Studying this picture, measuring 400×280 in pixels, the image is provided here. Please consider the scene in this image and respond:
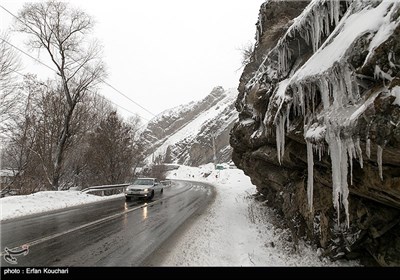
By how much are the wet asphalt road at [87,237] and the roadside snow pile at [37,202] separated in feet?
3.84

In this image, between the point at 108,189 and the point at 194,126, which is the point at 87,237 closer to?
the point at 108,189

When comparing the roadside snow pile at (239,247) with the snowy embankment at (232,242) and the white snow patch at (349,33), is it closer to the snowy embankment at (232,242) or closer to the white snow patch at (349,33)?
the snowy embankment at (232,242)

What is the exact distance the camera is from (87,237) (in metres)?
7.62

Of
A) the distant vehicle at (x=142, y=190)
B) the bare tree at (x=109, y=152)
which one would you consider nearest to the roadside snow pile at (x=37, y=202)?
the distant vehicle at (x=142, y=190)

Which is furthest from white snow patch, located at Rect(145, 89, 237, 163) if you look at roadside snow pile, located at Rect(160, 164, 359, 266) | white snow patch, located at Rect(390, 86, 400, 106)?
white snow patch, located at Rect(390, 86, 400, 106)

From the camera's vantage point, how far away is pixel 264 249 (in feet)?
22.9

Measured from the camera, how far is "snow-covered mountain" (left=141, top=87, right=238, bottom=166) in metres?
83.6

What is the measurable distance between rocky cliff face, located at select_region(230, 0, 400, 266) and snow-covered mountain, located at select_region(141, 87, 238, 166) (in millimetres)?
48947

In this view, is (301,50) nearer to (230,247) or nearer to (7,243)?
(230,247)

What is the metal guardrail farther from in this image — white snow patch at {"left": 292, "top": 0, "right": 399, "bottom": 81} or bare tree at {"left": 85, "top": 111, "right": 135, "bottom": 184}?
white snow patch at {"left": 292, "top": 0, "right": 399, "bottom": 81}
